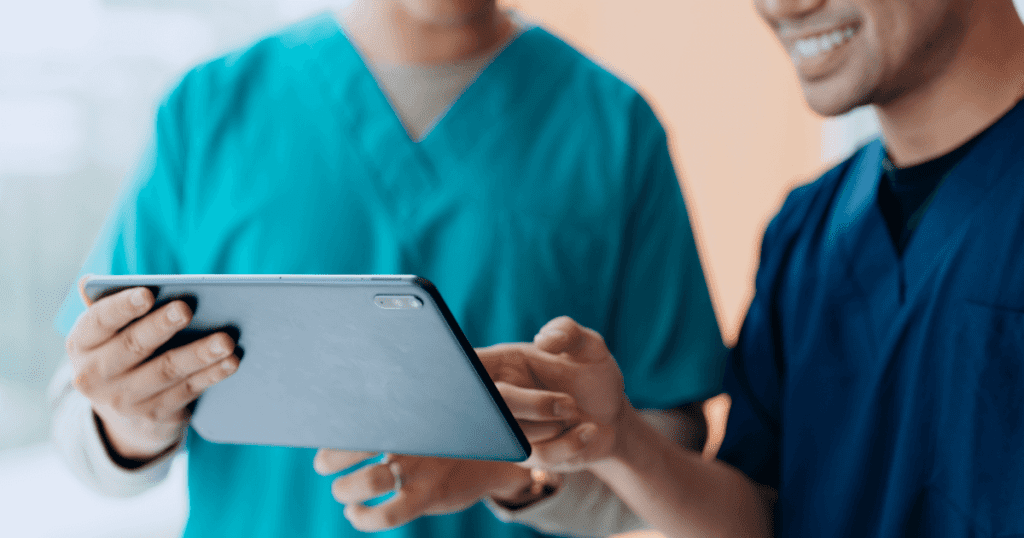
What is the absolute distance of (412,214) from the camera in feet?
2.35

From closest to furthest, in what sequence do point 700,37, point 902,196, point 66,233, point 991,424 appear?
point 991,424 → point 902,196 → point 66,233 → point 700,37

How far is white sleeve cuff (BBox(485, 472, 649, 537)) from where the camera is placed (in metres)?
0.70

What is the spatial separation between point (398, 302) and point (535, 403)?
143 mm

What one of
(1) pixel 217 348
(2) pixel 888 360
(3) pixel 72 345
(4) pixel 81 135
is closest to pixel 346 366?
(1) pixel 217 348

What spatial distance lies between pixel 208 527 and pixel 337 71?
1.44ft

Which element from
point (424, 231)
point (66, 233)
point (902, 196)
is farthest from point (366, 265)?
point (66, 233)

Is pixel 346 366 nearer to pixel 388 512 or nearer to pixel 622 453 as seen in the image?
pixel 388 512

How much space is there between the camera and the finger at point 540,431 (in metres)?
0.58

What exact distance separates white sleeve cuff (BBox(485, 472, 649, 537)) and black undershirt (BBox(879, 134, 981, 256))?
0.35 metres

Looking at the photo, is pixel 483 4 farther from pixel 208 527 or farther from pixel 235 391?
pixel 208 527

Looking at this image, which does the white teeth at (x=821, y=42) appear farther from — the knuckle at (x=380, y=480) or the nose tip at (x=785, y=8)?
the knuckle at (x=380, y=480)

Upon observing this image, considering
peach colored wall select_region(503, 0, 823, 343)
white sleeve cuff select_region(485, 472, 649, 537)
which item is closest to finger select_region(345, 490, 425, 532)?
white sleeve cuff select_region(485, 472, 649, 537)

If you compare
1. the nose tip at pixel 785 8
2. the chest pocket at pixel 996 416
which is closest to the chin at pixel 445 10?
the nose tip at pixel 785 8

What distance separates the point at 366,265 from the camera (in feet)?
2.31
